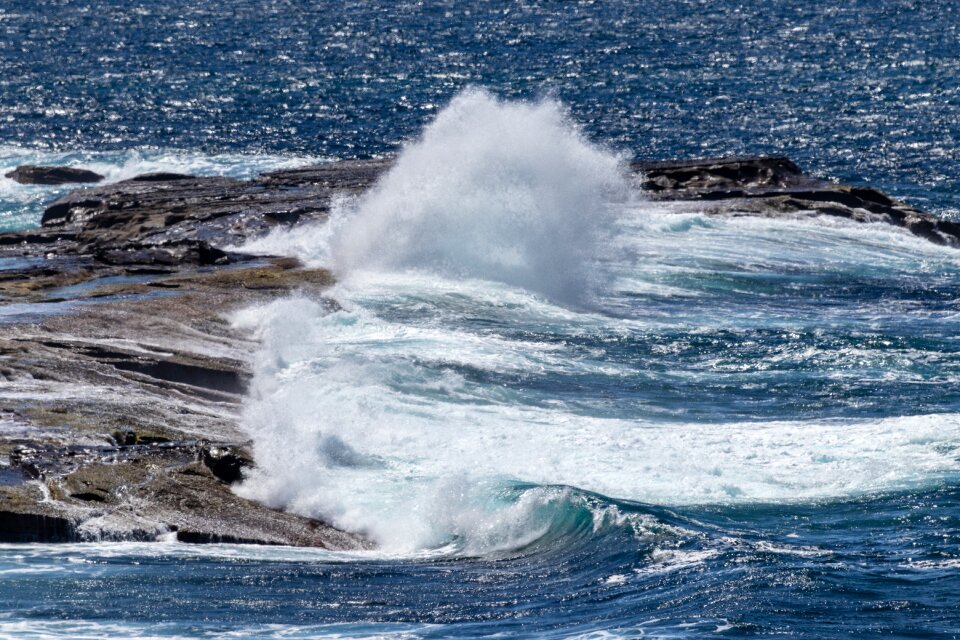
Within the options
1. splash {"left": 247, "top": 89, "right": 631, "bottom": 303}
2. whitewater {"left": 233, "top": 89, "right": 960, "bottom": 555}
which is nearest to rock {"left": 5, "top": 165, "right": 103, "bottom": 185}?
splash {"left": 247, "top": 89, "right": 631, "bottom": 303}

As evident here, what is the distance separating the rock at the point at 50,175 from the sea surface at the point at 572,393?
115 centimetres

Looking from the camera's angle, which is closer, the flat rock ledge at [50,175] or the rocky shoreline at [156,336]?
the rocky shoreline at [156,336]

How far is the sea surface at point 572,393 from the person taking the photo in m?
12.7

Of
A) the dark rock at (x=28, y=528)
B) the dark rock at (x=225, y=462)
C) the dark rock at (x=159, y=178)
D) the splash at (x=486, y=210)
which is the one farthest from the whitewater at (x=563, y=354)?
the dark rock at (x=159, y=178)

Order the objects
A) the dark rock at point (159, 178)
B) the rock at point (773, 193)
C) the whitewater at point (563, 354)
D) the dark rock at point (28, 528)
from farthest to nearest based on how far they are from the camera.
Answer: the dark rock at point (159, 178) → the rock at point (773, 193) → the whitewater at point (563, 354) → the dark rock at point (28, 528)

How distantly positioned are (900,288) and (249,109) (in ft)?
105

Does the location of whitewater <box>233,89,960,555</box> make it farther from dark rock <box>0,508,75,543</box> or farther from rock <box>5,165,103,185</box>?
rock <box>5,165,103,185</box>

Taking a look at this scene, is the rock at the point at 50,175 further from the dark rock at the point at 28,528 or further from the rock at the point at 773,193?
the dark rock at the point at 28,528

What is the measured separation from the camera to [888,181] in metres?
42.8

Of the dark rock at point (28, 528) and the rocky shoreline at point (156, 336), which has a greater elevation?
the rocky shoreline at point (156, 336)

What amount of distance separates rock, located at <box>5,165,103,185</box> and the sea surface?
1154 mm

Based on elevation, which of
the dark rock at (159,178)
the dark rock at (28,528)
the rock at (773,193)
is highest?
the dark rock at (159,178)

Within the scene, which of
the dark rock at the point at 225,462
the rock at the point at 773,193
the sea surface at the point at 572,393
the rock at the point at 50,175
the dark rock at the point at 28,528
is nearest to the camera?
the sea surface at the point at 572,393

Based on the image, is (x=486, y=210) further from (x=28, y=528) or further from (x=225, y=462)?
(x=28, y=528)
